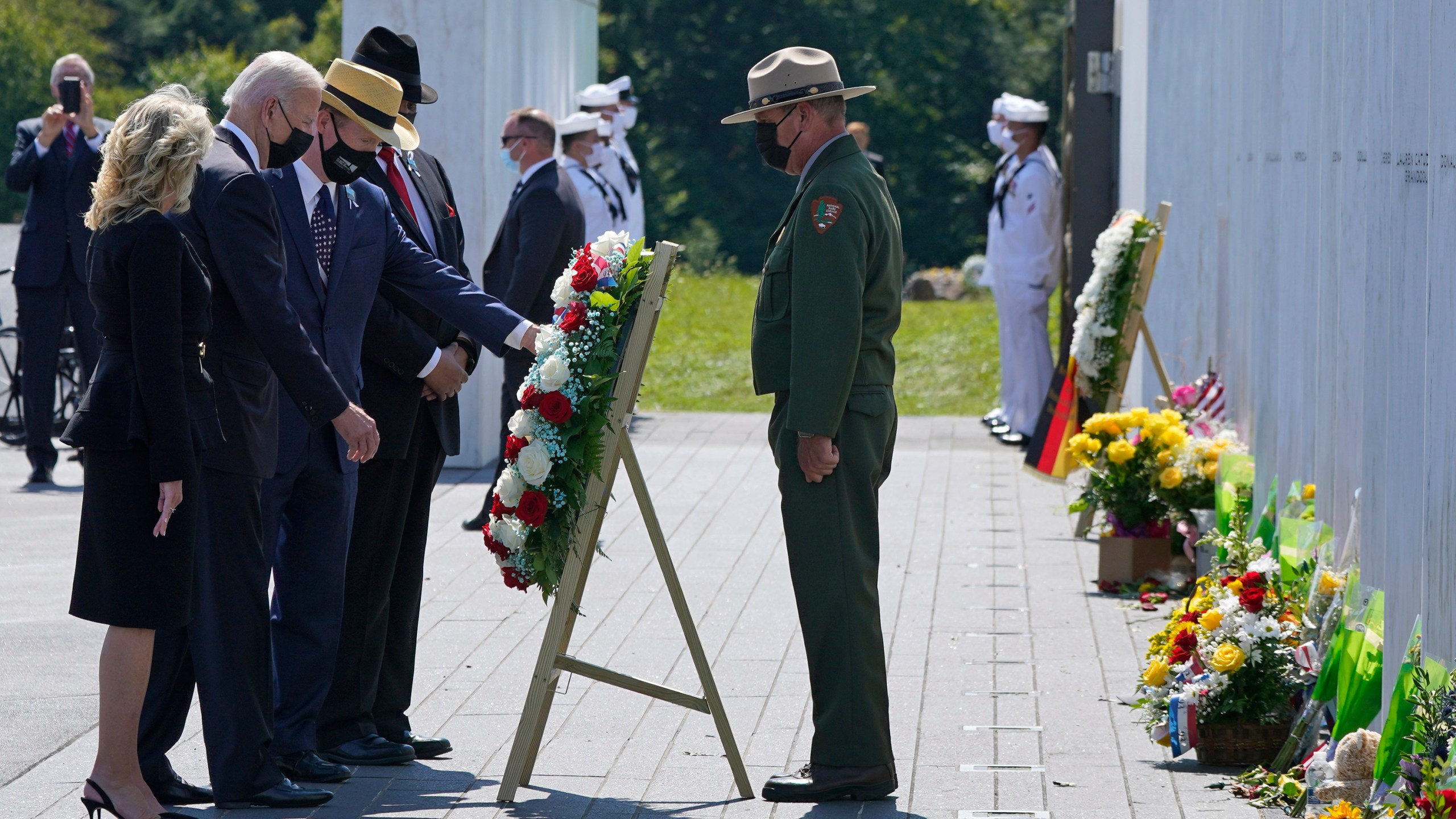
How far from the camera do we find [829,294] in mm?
4707

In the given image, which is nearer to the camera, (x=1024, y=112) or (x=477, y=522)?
(x=477, y=522)

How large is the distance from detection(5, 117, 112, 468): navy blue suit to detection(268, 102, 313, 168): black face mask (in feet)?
19.4

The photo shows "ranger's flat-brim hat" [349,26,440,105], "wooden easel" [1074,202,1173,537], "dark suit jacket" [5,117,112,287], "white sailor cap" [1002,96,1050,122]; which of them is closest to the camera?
"ranger's flat-brim hat" [349,26,440,105]

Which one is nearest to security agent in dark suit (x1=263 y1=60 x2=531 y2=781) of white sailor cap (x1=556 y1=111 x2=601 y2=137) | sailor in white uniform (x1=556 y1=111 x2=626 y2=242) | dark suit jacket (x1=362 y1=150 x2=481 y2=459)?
dark suit jacket (x1=362 y1=150 x2=481 y2=459)

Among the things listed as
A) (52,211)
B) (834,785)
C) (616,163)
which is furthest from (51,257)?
(834,785)

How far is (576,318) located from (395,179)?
1135 millimetres

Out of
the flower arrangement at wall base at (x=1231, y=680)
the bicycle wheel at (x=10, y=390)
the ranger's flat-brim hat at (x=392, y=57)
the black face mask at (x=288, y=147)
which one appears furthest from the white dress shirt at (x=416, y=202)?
the bicycle wheel at (x=10, y=390)

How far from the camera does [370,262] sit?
17.0 feet

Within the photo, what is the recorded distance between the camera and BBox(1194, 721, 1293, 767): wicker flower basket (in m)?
5.11

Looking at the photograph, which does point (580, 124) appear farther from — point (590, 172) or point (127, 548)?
point (127, 548)

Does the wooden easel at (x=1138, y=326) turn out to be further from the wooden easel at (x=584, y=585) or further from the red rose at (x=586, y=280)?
the red rose at (x=586, y=280)

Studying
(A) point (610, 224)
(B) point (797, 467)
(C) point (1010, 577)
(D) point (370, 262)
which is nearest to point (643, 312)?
(B) point (797, 467)

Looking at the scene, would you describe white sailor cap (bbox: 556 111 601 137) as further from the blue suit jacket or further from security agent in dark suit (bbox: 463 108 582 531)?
the blue suit jacket

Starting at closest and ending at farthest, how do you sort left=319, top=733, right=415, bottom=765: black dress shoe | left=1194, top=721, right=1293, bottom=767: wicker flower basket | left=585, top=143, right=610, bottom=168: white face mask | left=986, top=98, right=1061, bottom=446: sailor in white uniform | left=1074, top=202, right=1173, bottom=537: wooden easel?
left=1194, top=721, right=1293, bottom=767: wicker flower basket, left=319, top=733, right=415, bottom=765: black dress shoe, left=1074, top=202, right=1173, bottom=537: wooden easel, left=986, top=98, right=1061, bottom=446: sailor in white uniform, left=585, top=143, right=610, bottom=168: white face mask
